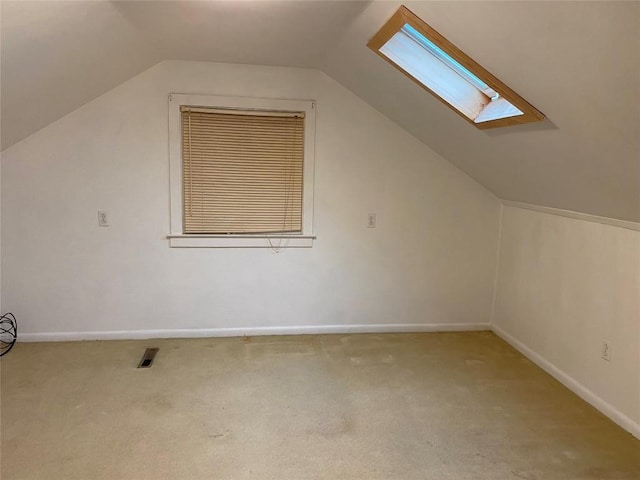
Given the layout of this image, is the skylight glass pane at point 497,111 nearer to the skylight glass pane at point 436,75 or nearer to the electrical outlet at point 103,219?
the skylight glass pane at point 436,75

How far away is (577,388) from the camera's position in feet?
8.76

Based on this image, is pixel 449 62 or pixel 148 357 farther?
pixel 148 357

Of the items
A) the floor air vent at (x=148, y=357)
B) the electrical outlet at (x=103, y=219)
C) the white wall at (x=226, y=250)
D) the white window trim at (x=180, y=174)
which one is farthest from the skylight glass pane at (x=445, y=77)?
the floor air vent at (x=148, y=357)

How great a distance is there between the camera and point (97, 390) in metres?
2.59

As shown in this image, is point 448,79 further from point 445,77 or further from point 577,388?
point 577,388

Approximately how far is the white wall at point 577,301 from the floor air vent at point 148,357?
277 centimetres

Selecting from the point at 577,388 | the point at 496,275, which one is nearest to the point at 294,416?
the point at 577,388

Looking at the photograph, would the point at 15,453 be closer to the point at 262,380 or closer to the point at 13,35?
the point at 262,380

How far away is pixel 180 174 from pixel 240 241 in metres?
0.68

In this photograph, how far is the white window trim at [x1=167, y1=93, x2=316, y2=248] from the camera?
10.4 ft

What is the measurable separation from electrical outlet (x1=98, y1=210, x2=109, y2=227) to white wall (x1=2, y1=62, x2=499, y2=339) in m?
0.04

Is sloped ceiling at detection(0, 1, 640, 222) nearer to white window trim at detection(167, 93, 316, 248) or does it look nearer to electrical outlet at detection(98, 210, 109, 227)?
white window trim at detection(167, 93, 316, 248)

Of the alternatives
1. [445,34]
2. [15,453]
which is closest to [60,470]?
[15,453]

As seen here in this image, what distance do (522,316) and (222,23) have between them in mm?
2934
